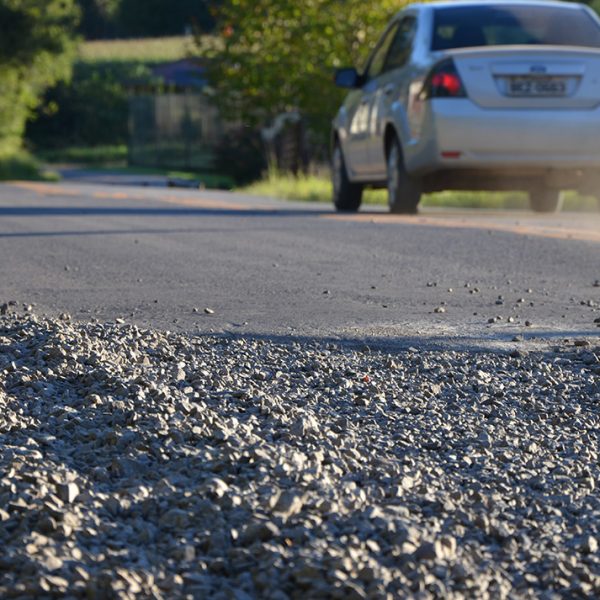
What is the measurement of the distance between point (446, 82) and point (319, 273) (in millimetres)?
4057

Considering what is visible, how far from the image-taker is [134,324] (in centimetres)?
633

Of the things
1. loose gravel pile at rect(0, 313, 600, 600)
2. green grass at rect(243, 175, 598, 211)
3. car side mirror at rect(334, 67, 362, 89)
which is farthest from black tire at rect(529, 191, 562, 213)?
loose gravel pile at rect(0, 313, 600, 600)

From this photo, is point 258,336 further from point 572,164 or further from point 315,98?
point 315,98

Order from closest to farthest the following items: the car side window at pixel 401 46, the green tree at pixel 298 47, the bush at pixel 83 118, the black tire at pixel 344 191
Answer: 1. the car side window at pixel 401 46
2. the black tire at pixel 344 191
3. the green tree at pixel 298 47
4. the bush at pixel 83 118

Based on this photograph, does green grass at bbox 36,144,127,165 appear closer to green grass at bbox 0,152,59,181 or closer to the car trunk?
green grass at bbox 0,152,59,181

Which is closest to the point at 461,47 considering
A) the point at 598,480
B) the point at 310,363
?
the point at 310,363

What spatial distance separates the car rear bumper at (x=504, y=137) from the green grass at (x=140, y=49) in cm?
5582

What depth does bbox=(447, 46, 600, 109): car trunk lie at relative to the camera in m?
12.1

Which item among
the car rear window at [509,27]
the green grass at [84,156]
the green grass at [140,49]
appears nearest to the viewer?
the car rear window at [509,27]

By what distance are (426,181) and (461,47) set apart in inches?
46.4

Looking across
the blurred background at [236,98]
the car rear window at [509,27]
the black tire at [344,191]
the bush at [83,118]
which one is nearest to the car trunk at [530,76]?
the car rear window at [509,27]

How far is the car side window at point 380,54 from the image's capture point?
14188mm

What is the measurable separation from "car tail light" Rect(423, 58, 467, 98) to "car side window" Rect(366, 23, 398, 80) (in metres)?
1.99

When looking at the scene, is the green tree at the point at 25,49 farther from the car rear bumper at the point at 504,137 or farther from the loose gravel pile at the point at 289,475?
the loose gravel pile at the point at 289,475
